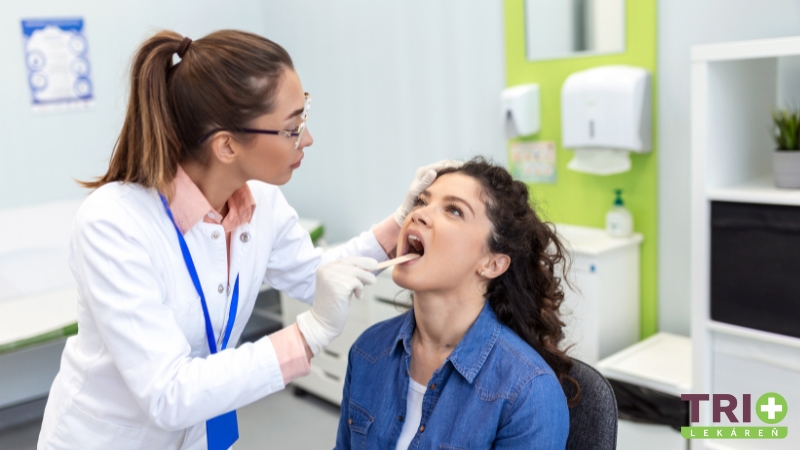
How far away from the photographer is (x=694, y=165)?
6.30 feet

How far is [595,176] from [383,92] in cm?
131

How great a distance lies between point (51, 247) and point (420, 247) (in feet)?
7.75

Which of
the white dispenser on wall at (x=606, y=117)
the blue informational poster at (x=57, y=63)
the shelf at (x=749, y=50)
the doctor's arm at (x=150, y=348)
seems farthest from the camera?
the blue informational poster at (x=57, y=63)

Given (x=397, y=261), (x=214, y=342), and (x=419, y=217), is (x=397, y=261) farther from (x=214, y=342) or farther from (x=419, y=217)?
(x=214, y=342)

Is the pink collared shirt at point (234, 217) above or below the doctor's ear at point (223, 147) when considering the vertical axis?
below

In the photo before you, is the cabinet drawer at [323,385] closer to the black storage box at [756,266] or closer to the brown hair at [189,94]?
the black storage box at [756,266]

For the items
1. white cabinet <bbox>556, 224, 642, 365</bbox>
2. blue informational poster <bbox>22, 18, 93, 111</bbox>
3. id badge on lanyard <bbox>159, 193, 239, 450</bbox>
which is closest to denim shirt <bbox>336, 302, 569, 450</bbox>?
id badge on lanyard <bbox>159, 193, 239, 450</bbox>

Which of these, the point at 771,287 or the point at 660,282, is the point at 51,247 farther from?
the point at 771,287

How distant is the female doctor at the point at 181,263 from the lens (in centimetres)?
118

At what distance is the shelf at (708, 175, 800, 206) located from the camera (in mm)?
1752

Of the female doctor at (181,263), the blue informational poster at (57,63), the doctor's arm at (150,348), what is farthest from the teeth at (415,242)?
the blue informational poster at (57,63)

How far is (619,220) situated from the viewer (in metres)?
2.46

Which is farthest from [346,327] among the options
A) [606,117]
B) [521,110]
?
[606,117]

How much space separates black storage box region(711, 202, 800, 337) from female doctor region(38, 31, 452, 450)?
1095 millimetres
